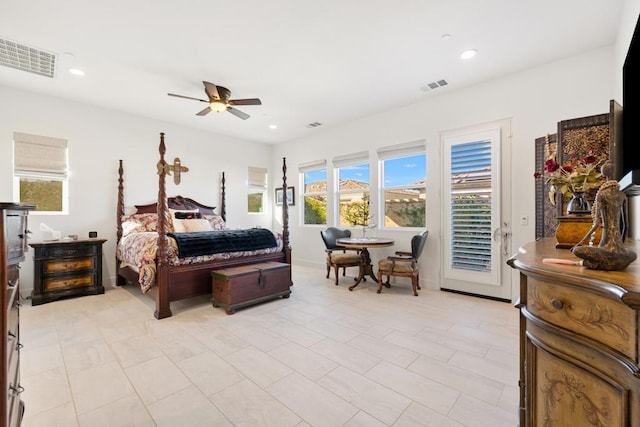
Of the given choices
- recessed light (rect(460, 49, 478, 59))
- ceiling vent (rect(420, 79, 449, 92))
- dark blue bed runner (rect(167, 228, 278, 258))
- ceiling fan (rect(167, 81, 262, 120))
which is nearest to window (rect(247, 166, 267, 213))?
dark blue bed runner (rect(167, 228, 278, 258))

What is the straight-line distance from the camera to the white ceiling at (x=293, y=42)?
7.99ft

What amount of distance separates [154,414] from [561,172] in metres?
2.83

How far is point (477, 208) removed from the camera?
389cm

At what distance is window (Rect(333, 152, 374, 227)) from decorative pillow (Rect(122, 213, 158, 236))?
11.0ft

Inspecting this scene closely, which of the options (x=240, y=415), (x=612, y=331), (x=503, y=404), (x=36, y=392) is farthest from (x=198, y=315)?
(x=612, y=331)

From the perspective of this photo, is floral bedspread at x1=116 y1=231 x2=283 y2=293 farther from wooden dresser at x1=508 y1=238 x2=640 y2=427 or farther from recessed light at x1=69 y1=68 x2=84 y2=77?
wooden dresser at x1=508 y1=238 x2=640 y2=427

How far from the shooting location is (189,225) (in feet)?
15.9

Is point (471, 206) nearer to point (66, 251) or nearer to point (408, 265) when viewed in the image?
point (408, 265)

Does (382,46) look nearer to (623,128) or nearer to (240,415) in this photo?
(623,128)

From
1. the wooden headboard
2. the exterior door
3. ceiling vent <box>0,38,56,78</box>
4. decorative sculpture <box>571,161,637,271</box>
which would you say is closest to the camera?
decorative sculpture <box>571,161,637,271</box>

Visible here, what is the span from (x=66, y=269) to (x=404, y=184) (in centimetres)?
516

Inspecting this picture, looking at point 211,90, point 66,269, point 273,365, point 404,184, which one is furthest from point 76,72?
point 404,184

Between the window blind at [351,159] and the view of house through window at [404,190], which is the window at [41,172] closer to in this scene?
the window blind at [351,159]

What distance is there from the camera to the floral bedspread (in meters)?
3.26
